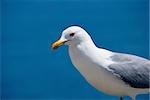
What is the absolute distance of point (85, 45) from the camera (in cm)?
186

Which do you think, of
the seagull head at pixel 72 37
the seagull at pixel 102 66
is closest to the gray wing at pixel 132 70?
the seagull at pixel 102 66

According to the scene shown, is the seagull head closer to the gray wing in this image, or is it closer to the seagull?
the seagull

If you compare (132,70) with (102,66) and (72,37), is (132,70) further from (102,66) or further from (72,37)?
(72,37)

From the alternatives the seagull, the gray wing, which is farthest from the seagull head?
the gray wing

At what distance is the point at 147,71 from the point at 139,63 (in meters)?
0.06

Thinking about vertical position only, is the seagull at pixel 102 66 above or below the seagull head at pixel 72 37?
below

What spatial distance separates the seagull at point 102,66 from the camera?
5.99 ft

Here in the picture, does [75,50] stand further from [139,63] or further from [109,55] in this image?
[139,63]

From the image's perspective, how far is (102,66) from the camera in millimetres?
1827

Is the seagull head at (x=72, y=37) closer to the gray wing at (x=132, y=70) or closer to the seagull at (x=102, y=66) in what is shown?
the seagull at (x=102, y=66)

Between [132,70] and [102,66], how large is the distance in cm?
19

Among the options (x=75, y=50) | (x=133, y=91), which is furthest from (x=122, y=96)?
(x=75, y=50)

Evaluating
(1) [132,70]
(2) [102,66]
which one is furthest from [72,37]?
(1) [132,70]

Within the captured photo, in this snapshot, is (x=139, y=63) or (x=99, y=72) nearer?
(x=99, y=72)
